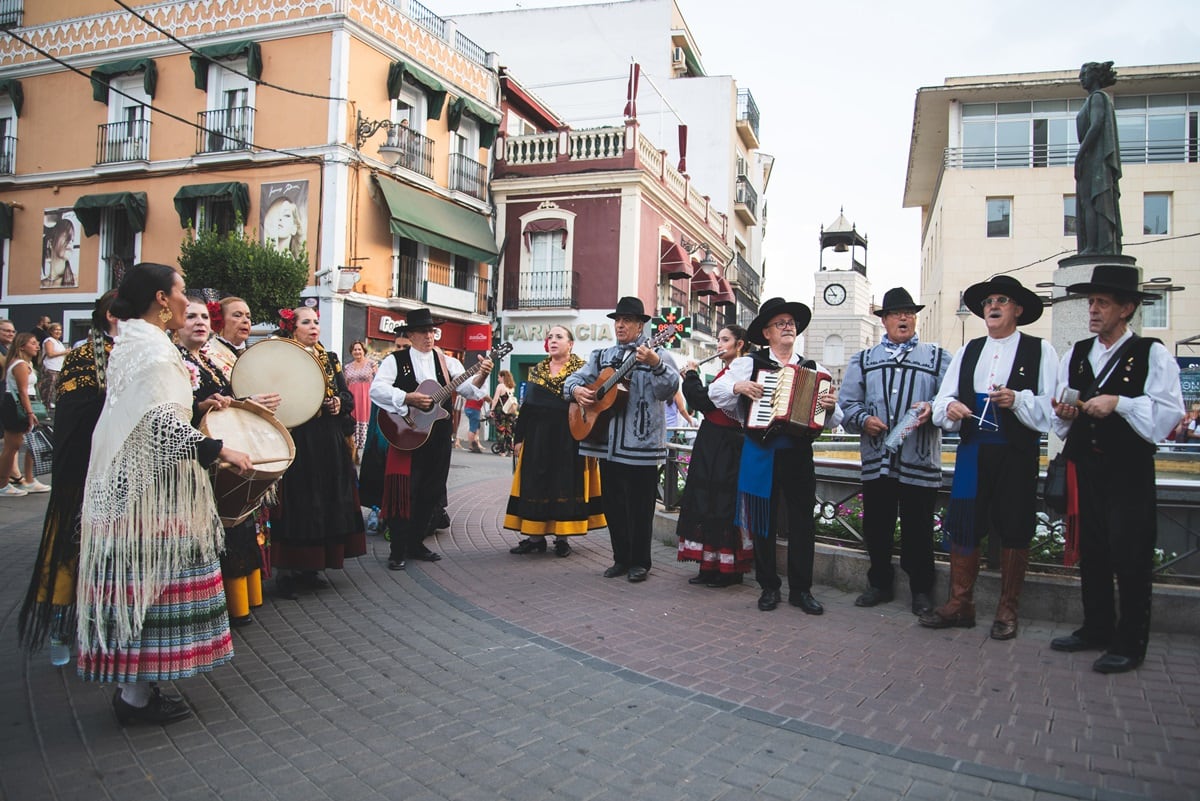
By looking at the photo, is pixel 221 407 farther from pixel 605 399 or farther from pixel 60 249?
pixel 60 249

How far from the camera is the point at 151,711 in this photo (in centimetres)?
349

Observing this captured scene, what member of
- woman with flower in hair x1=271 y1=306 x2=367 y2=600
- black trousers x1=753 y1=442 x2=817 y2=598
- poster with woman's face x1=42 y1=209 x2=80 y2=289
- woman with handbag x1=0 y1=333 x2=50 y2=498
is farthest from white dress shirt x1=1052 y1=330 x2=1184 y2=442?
poster with woman's face x1=42 y1=209 x2=80 y2=289

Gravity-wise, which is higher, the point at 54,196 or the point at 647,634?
the point at 54,196

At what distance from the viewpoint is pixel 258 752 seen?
329cm

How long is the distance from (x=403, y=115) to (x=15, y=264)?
13.0 m

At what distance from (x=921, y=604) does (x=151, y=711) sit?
4.43 metres

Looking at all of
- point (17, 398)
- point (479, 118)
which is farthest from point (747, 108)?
point (17, 398)

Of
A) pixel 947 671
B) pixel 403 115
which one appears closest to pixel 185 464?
pixel 947 671

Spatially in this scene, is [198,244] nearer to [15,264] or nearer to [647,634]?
[15,264]

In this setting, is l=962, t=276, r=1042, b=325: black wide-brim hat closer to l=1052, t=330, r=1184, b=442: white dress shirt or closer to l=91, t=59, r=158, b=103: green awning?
l=1052, t=330, r=1184, b=442: white dress shirt

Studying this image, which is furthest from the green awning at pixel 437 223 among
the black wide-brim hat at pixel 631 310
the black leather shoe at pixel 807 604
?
the black leather shoe at pixel 807 604

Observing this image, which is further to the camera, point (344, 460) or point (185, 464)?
point (344, 460)

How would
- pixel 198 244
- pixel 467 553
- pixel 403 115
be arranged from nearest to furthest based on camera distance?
pixel 467 553, pixel 198 244, pixel 403 115

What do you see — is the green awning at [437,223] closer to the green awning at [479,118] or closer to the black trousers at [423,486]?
the green awning at [479,118]
